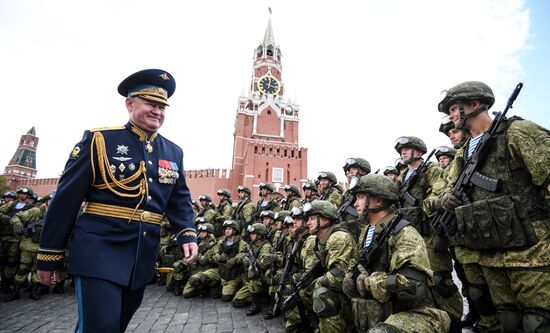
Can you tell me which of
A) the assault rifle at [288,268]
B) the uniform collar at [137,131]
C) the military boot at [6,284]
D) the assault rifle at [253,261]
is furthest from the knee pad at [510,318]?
the military boot at [6,284]

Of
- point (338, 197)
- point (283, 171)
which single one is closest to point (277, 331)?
point (338, 197)

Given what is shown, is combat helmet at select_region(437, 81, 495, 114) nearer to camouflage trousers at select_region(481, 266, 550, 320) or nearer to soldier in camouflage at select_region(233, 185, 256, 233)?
camouflage trousers at select_region(481, 266, 550, 320)

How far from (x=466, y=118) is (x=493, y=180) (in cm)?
81

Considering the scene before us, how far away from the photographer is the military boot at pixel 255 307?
6.25m

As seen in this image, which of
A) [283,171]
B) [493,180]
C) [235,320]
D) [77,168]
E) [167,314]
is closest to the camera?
[77,168]

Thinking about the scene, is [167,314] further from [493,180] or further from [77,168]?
[493,180]

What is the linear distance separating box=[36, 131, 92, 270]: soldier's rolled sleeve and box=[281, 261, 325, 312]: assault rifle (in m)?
3.29

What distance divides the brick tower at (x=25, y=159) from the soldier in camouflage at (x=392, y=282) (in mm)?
74406

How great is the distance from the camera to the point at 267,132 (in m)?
50.9

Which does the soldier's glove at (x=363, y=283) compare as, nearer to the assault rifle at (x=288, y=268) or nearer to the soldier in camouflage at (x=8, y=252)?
the assault rifle at (x=288, y=268)

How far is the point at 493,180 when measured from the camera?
2.88 meters

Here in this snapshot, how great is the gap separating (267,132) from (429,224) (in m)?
46.9

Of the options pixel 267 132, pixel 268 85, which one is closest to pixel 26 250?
pixel 267 132

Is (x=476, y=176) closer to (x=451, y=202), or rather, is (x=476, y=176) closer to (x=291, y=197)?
(x=451, y=202)
